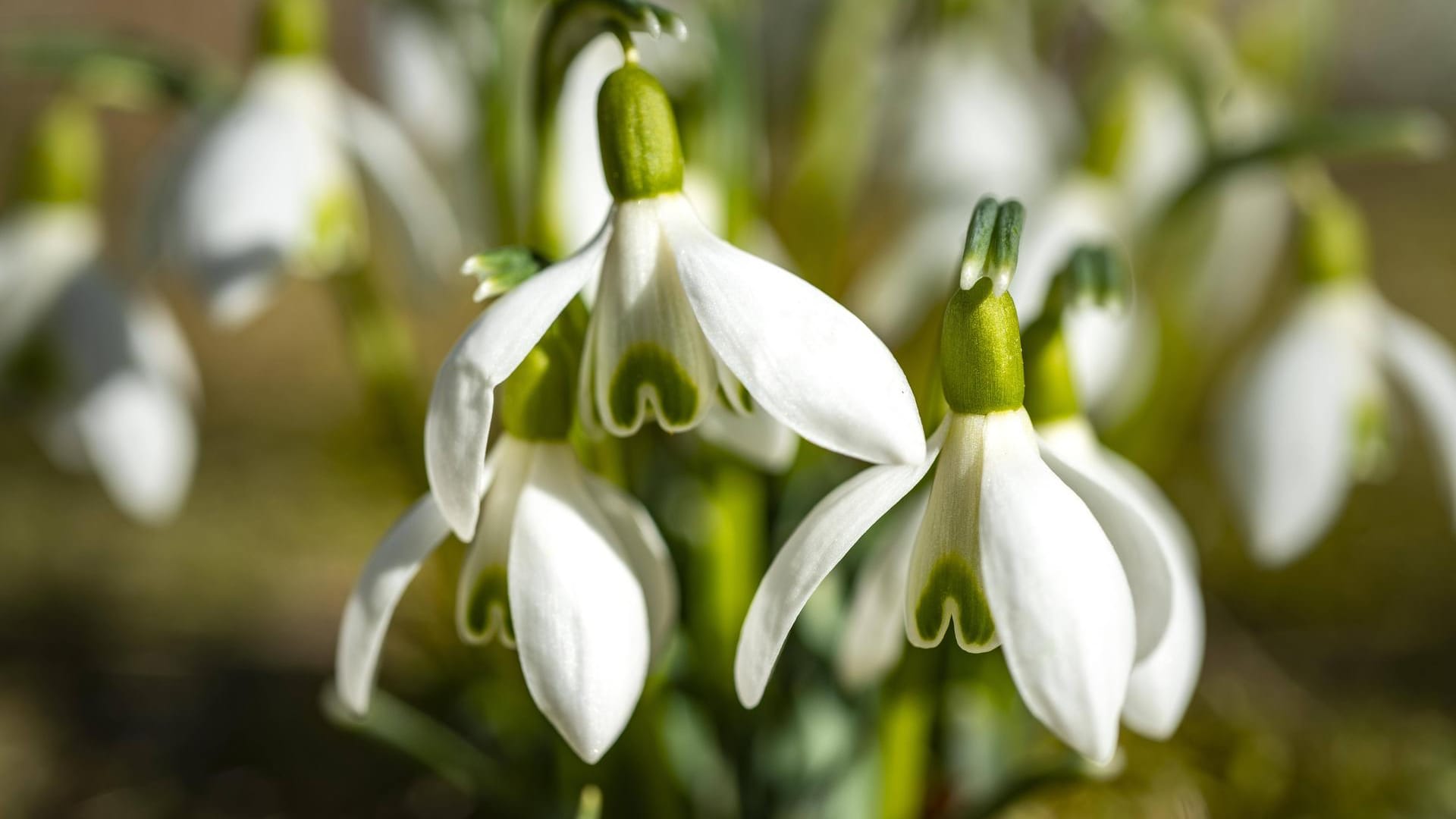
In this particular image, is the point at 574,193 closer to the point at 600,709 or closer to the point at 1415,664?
the point at 600,709

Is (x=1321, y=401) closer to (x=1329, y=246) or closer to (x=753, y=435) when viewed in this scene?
(x=1329, y=246)

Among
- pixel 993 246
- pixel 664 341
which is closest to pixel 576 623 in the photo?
pixel 664 341

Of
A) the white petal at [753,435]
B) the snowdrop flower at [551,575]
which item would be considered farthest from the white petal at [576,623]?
the white petal at [753,435]

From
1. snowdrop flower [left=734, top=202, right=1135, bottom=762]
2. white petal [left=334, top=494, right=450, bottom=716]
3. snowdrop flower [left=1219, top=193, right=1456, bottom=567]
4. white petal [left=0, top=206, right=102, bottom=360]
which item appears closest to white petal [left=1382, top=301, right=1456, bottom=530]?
snowdrop flower [left=1219, top=193, right=1456, bottom=567]

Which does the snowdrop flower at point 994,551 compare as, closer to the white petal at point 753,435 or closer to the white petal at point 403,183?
the white petal at point 753,435

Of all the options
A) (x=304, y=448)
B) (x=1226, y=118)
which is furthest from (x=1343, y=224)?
(x=304, y=448)

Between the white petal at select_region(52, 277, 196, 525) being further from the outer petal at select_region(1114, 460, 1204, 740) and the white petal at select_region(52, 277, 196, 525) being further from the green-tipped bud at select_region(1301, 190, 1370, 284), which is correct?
the green-tipped bud at select_region(1301, 190, 1370, 284)

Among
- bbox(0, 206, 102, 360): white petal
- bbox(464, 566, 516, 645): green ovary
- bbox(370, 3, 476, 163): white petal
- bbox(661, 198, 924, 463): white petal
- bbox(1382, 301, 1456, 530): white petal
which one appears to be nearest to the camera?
bbox(661, 198, 924, 463): white petal
